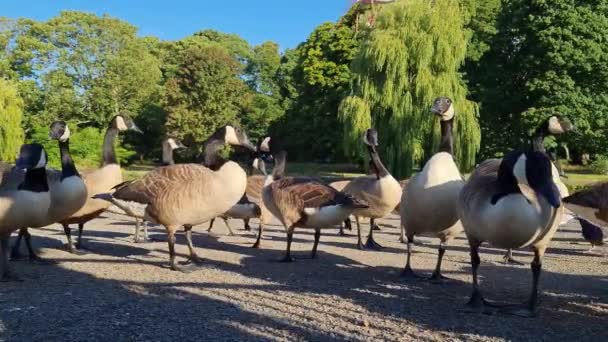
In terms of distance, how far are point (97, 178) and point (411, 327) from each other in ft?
22.7

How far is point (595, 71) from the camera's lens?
2958 cm

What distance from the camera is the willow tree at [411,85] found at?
87.1 feet

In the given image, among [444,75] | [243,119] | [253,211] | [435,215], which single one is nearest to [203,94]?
[243,119]

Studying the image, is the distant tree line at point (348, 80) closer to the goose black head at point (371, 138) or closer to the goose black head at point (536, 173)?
the goose black head at point (371, 138)

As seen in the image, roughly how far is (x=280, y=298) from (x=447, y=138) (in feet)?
10.5

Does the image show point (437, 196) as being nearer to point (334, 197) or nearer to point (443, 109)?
point (443, 109)

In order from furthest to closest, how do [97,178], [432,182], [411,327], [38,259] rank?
[97,178] < [38,259] < [432,182] < [411,327]

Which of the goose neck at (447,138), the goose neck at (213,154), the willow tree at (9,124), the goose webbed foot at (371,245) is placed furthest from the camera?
the willow tree at (9,124)

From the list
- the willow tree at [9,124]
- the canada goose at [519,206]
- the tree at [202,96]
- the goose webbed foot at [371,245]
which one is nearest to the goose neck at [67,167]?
the goose webbed foot at [371,245]

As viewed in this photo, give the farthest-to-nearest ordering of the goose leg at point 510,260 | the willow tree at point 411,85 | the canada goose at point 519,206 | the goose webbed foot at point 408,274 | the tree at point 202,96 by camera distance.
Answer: the tree at point 202,96 → the willow tree at point 411,85 → the goose leg at point 510,260 → the goose webbed foot at point 408,274 → the canada goose at point 519,206

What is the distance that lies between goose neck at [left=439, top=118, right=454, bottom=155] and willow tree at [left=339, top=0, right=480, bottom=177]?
61.2 ft

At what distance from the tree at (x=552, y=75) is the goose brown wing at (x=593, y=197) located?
2388cm

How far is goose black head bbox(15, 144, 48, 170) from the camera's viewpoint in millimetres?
6734

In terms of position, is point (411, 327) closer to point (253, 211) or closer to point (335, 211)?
point (335, 211)
